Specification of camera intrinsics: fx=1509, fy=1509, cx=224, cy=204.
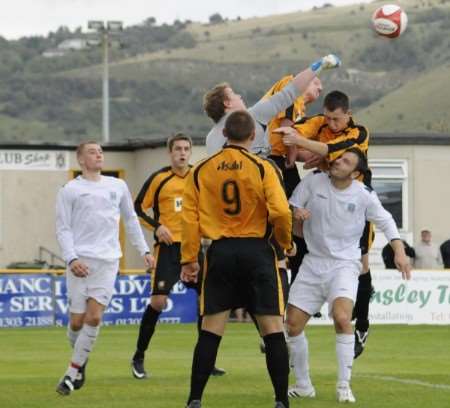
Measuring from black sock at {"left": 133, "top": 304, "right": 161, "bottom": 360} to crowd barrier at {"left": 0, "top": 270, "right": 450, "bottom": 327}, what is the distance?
10.9 meters

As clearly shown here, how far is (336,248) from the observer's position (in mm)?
12055

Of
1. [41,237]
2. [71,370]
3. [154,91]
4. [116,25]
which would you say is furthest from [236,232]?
[154,91]

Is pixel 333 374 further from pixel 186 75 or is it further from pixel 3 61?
pixel 3 61

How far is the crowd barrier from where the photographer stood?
2595 cm

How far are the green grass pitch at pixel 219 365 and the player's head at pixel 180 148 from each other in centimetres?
213

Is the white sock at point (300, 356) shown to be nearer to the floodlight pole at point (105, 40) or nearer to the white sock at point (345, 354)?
the white sock at point (345, 354)

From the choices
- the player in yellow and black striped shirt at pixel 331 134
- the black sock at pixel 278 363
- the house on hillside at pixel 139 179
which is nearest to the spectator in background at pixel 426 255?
the house on hillside at pixel 139 179

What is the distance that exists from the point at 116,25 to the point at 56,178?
826 inches

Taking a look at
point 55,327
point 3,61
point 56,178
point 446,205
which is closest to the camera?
point 55,327

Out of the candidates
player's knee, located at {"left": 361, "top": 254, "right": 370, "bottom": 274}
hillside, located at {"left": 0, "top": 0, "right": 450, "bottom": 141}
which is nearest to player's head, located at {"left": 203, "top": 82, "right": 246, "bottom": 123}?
player's knee, located at {"left": 361, "top": 254, "right": 370, "bottom": 274}

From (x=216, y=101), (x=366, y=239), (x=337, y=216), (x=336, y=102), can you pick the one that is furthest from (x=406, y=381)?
(x=216, y=101)

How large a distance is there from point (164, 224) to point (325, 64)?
3.90 m

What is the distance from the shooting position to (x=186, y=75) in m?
141

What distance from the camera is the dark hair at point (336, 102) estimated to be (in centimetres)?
1244
